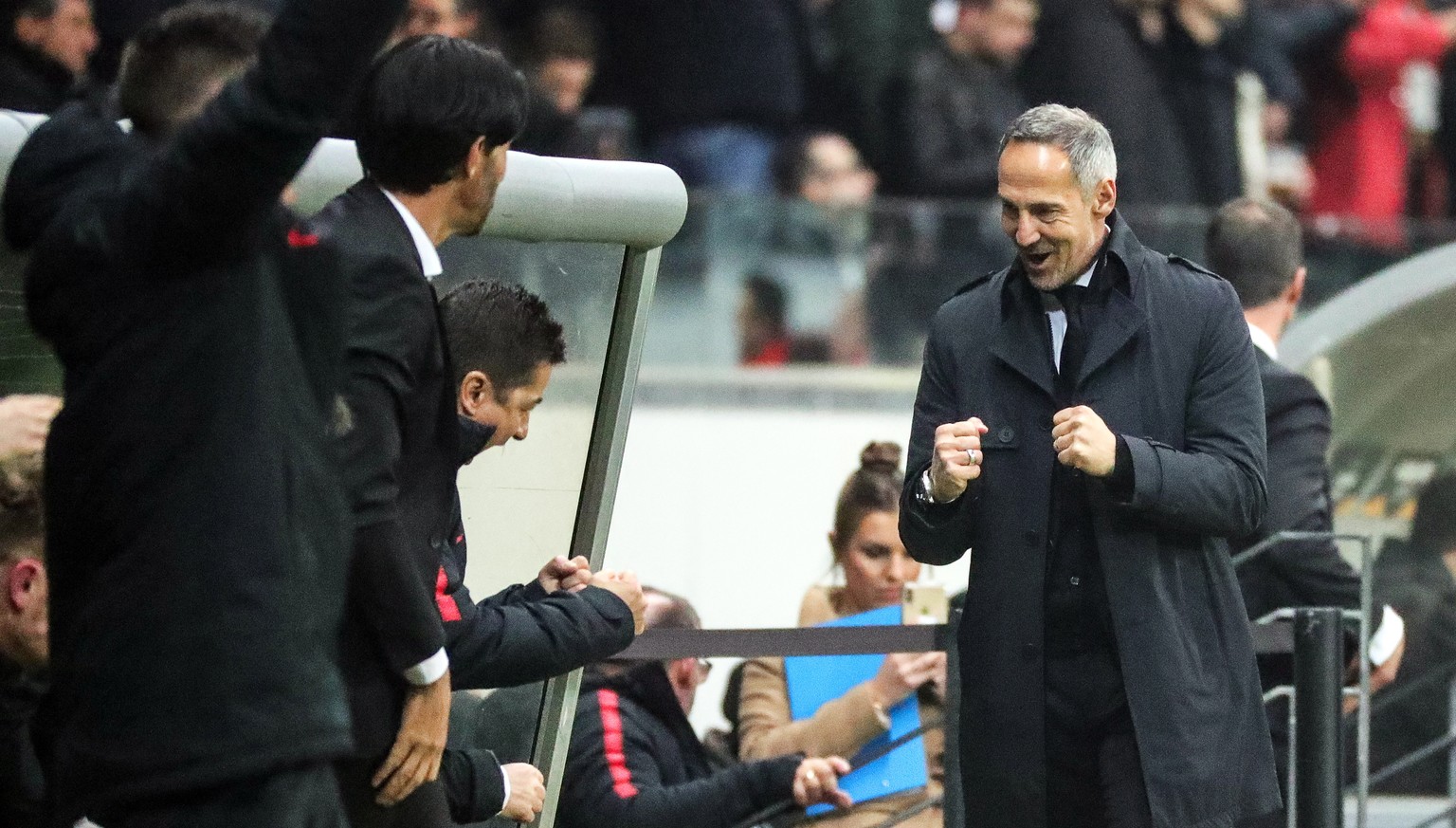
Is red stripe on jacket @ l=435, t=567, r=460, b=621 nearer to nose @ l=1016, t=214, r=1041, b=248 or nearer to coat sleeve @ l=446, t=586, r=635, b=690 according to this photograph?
coat sleeve @ l=446, t=586, r=635, b=690

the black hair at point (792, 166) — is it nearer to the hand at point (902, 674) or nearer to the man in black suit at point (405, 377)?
the hand at point (902, 674)

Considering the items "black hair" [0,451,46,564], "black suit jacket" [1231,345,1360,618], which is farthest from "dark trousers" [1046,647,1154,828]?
"black hair" [0,451,46,564]

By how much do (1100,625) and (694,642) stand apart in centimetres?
116

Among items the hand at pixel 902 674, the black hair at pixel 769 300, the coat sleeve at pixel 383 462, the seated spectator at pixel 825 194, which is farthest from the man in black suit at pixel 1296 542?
the black hair at pixel 769 300

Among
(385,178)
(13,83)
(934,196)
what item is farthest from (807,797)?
(934,196)

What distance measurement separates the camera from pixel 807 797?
5504mm

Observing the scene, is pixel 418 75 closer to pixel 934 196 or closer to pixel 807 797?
pixel 807 797

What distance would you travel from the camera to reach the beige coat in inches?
224

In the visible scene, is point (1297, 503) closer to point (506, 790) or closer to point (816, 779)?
point (816, 779)

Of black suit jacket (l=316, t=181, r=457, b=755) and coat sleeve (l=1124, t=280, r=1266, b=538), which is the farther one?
coat sleeve (l=1124, t=280, r=1266, b=538)

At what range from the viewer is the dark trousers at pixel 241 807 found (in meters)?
2.90

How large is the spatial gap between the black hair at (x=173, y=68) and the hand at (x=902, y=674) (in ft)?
9.55

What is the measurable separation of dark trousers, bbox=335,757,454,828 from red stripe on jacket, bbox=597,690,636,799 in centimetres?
191

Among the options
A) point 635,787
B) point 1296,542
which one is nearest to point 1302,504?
point 1296,542
